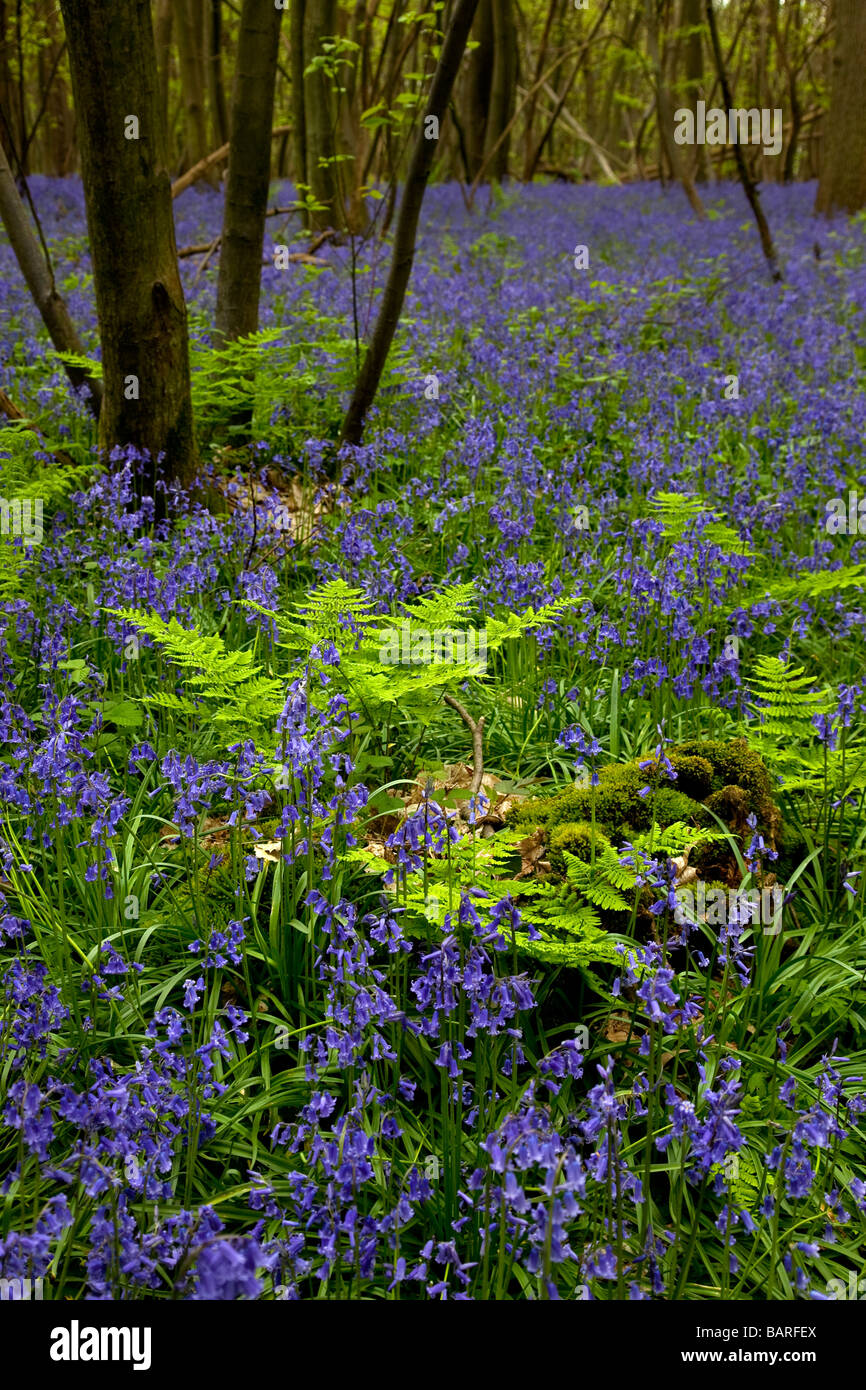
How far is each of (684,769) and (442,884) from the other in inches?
41.6

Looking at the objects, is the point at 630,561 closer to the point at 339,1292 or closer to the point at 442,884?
the point at 442,884

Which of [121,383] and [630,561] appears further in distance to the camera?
[121,383]

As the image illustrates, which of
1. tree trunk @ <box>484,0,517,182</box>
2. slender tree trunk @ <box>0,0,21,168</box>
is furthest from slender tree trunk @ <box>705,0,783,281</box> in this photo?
tree trunk @ <box>484,0,517,182</box>

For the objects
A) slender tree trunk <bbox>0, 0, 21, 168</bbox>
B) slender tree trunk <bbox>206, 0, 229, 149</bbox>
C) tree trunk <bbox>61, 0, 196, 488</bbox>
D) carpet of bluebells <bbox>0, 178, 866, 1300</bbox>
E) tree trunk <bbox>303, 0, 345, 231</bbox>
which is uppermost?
slender tree trunk <bbox>206, 0, 229, 149</bbox>

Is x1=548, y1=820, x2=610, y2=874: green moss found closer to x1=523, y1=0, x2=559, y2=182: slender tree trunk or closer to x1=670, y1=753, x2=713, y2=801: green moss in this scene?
x1=670, y1=753, x2=713, y2=801: green moss

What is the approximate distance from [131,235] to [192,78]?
1563cm

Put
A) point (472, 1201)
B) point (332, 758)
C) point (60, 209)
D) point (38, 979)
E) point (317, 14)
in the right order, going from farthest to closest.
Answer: point (60, 209) < point (317, 14) < point (332, 758) < point (38, 979) < point (472, 1201)

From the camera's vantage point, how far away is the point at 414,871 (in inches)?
95.0

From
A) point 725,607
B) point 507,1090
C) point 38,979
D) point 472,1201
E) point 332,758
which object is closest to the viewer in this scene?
point 472,1201

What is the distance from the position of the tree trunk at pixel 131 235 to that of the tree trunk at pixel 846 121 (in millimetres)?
12930

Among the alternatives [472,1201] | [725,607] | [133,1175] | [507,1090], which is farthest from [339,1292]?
[725,607]

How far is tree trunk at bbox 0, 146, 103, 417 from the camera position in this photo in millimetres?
6000

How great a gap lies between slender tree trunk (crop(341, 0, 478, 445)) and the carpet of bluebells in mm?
292
